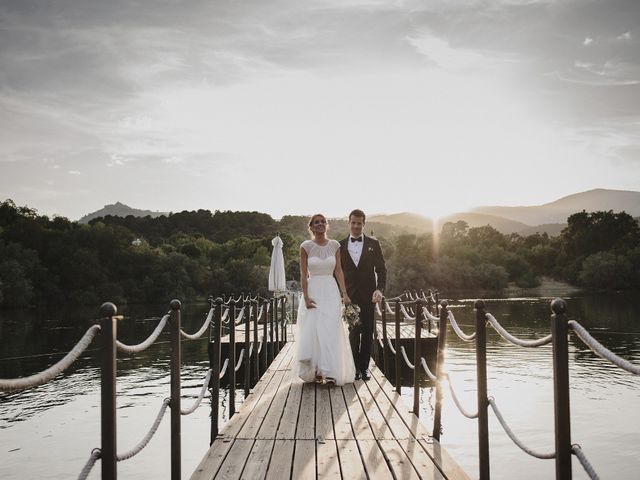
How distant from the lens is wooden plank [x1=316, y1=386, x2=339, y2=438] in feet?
19.8

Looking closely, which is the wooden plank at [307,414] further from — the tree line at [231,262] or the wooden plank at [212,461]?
the tree line at [231,262]

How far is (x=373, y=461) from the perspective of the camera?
201 inches

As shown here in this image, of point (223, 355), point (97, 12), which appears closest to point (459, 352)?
point (223, 355)

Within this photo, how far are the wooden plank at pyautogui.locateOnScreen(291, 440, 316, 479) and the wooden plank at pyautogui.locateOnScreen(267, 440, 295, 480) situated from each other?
4 cm

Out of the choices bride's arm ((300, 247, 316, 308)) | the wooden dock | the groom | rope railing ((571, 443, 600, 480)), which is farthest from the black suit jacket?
rope railing ((571, 443, 600, 480))

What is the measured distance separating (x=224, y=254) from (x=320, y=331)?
279 ft

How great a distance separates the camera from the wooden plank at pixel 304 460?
4766 millimetres

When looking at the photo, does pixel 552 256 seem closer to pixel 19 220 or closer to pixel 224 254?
pixel 224 254

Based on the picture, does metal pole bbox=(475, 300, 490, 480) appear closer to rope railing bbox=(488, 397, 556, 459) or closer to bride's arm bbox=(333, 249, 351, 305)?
rope railing bbox=(488, 397, 556, 459)

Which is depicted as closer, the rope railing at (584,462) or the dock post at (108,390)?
the rope railing at (584,462)

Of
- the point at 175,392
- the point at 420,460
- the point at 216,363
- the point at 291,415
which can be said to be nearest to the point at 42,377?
the point at 175,392

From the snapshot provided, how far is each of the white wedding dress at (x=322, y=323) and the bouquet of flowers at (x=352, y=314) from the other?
0.11 m

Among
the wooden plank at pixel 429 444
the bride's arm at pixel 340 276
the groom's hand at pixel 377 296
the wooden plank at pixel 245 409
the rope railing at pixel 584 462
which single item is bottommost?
the wooden plank at pixel 245 409

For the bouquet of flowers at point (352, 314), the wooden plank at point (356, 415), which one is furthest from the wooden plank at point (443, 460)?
the bouquet of flowers at point (352, 314)
